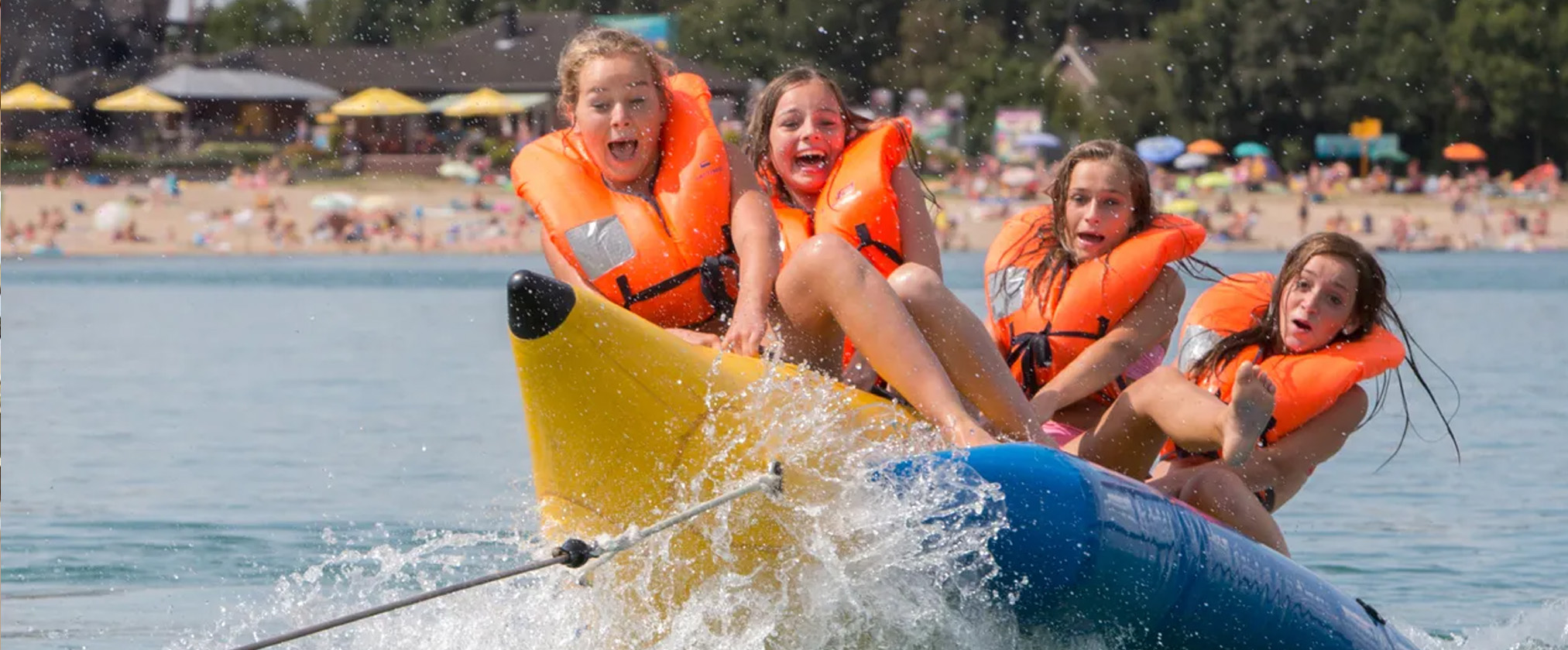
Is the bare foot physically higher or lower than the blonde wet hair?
lower

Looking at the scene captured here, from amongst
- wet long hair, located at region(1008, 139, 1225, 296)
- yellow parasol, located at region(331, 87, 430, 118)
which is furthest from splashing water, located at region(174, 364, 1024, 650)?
yellow parasol, located at region(331, 87, 430, 118)

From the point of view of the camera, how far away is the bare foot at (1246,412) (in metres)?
3.92

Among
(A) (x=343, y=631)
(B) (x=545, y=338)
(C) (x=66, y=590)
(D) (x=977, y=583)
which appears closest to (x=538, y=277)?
(B) (x=545, y=338)

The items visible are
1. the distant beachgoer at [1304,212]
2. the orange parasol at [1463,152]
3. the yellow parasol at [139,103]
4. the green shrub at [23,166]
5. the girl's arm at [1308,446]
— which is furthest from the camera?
the orange parasol at [1463,152]

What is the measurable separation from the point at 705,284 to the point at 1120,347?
0.93 m

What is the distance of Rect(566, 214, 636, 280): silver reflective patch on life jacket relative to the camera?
4395mm

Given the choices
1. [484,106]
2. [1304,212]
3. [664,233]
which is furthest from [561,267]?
[484,106]

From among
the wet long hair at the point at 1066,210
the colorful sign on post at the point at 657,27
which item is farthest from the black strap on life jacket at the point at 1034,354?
the colorful sign on post at the point at 657,27

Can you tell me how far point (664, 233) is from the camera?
14.4 ft

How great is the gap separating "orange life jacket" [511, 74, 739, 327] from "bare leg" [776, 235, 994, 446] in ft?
1.80

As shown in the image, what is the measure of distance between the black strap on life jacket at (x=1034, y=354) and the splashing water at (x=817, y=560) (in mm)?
959

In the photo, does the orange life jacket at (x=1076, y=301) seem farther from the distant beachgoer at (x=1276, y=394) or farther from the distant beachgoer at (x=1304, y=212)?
the distant beachgoer at (x=1304, y=212)

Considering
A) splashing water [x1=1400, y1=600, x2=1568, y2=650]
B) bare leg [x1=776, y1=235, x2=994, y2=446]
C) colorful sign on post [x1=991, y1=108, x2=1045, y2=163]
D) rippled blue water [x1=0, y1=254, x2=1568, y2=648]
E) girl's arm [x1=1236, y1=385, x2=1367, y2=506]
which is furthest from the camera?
colorful sign on post [x1=991, y1=108, x2=1045, y2=163]

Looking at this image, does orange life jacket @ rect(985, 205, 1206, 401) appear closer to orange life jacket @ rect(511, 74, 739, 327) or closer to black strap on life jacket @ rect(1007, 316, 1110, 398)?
black strap on life jacket @ rect(1007, 316, 1110, 398)
